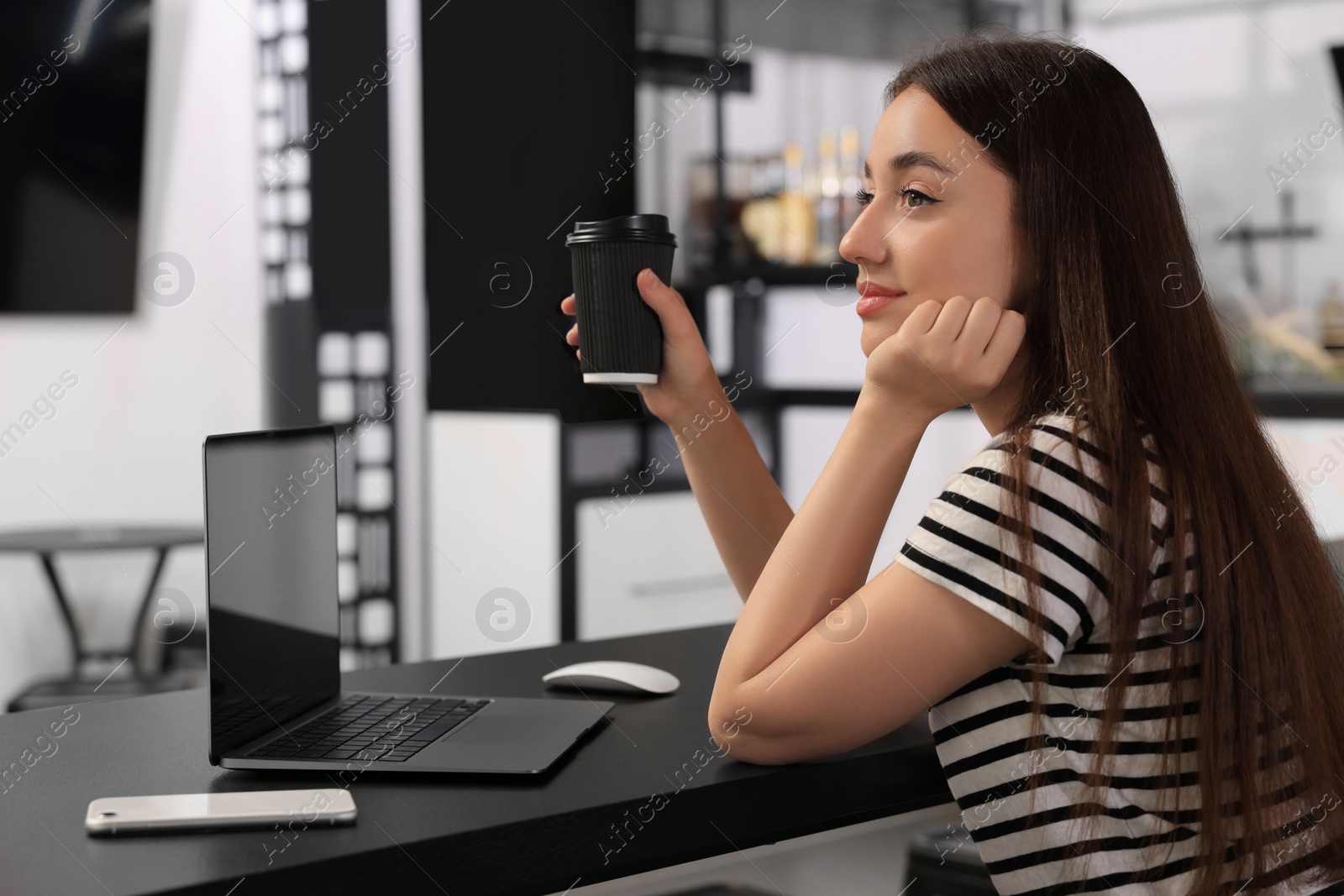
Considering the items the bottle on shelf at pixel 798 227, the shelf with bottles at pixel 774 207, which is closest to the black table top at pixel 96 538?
the shelf with bottles at pixel 774 207

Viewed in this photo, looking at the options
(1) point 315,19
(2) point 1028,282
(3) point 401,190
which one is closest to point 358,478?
(3) point 401,190

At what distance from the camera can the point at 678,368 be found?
1.12 meters

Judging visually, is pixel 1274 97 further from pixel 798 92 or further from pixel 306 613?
pixel 306 613

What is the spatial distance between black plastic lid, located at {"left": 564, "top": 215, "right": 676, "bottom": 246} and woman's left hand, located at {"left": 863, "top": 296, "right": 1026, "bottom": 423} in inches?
9.7

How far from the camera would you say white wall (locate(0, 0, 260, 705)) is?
114 inches

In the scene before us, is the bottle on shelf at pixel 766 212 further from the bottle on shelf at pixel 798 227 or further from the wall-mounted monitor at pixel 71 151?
the wall-mounted monitor at pixel 71 151

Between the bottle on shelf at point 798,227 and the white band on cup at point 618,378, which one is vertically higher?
the bottle on shelf at point 798,227

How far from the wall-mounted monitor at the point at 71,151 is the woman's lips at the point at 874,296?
252 cm

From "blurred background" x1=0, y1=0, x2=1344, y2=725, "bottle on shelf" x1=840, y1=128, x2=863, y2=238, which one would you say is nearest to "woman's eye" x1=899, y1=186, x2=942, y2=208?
"blurred background" x1=0, y1=0, x2=1344, y2=725

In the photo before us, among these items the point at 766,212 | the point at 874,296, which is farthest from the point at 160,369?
the point at 874,296

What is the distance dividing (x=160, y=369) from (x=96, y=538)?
1.60ft

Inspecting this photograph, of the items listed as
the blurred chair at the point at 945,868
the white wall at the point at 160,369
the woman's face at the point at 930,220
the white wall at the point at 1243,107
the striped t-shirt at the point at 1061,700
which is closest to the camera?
the striped t-shirt at the point at 1061,700

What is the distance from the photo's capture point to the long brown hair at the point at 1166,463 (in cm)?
82

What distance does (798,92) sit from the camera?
12.6ft
